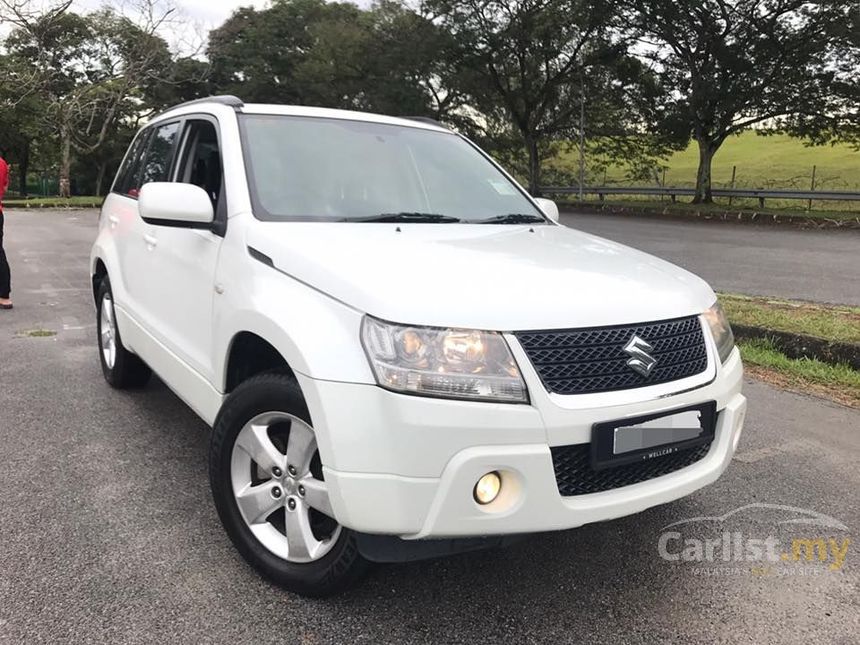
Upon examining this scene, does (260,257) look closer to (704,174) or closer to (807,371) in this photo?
(807,371)

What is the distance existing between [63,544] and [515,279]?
2.06 metres

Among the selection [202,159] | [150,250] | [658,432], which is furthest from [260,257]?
[658,432]

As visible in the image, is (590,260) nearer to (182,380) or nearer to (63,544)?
(182,380)

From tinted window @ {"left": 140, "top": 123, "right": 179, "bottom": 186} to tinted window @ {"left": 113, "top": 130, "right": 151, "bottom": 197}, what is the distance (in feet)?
0.47

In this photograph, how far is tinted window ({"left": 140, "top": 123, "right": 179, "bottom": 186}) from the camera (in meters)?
3.97

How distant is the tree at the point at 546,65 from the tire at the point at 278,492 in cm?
2358

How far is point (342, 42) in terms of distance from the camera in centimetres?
3525

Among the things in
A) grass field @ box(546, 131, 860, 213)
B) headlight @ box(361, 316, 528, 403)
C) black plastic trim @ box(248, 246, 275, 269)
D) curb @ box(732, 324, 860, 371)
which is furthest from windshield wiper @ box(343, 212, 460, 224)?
grass field @ box(546, 131, 860, 213)

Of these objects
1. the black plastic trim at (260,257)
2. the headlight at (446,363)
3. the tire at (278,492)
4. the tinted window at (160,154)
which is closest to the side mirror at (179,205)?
the black plastic trim at (260,257)

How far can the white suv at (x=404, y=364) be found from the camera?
6.81ft

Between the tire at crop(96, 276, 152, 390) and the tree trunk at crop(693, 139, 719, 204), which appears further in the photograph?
the tree trunk at crop(693, 139, 719, 204)

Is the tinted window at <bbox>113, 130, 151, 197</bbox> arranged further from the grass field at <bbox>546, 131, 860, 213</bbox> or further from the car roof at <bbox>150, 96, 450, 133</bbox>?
the grass field at <bbox>546, 131, 860, 213</bbox>

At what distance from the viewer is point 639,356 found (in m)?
2.29

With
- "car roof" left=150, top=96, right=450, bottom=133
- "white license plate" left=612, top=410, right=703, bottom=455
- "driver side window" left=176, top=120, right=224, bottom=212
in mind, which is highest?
"car roof" left=150, top=96, right=450, bottom=133
